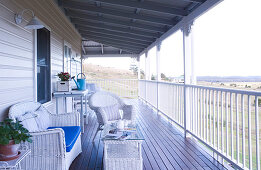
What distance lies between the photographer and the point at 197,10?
3.51 m

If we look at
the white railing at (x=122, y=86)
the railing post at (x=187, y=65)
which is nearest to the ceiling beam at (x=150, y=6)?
the railing post at (x=187, y=65)

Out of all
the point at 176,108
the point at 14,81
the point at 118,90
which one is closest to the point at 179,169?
the point at 176,108

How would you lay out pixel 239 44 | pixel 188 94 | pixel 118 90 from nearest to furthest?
pixel 188 94 → pixel 239 44 → pixel 118 90

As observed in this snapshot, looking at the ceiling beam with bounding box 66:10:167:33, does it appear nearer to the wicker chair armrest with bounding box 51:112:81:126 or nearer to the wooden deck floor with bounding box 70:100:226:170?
the wooden deck floor with bounding box 70:100:226:170

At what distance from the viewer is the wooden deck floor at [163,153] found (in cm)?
273

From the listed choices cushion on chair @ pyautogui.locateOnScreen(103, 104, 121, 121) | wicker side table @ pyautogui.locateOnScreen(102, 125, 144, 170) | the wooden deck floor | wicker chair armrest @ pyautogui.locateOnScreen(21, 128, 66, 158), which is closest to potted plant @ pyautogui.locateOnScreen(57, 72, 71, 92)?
the wooden deck floor

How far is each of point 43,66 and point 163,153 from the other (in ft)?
9.16

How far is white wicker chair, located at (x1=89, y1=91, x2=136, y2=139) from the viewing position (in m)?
3.44

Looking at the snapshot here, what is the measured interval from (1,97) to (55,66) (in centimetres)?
249

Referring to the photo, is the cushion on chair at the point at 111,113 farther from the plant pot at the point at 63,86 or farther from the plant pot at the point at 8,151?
the plant pot at the point at 8,151

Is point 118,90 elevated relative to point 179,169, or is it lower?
elevated

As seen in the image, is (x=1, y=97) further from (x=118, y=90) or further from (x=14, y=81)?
(x=118, y=90)

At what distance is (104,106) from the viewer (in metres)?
4.05

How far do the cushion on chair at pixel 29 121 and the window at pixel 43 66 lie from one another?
116 centimetres
